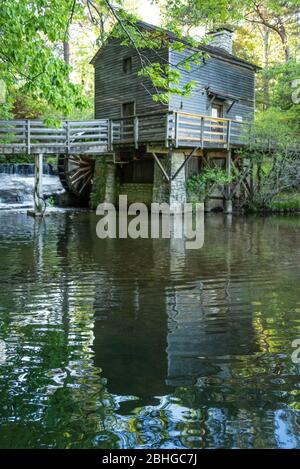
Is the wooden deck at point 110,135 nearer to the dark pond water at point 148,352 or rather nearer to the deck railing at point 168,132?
the deck railing at point 168,132

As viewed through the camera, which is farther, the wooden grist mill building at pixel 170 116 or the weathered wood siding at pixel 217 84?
the weathered wood siding at pixel 217 84

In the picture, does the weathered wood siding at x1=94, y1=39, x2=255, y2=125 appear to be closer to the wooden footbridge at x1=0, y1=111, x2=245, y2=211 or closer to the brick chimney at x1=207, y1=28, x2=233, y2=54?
the wooden footbridge at x1=0, y1=111, x2=245, y2=211

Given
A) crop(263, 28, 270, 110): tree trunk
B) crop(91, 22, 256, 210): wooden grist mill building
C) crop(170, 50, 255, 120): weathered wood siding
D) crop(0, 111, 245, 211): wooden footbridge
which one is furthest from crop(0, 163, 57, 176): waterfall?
crop(263, 28, 270, 110): tree trunk

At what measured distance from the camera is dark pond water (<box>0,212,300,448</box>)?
10.1 feet

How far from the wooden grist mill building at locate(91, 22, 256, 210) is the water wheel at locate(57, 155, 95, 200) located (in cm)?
223

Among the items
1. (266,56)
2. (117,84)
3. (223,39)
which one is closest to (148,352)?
(117,84)

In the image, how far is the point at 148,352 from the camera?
4.41 meters

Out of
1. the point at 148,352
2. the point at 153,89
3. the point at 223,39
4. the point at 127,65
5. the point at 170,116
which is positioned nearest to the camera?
the point at 148,352

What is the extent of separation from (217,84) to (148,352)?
19.5 meters

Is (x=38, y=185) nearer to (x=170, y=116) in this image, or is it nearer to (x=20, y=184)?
(x=170, y=116)

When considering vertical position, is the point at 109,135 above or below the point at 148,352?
above

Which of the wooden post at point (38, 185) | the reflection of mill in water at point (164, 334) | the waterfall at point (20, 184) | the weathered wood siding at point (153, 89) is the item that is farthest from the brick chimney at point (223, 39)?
the reflection of mill in water at point (164, 334)

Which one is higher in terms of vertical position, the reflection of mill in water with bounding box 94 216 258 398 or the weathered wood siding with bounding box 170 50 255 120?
the weathered wood siding with bounding box 170 50 255 120

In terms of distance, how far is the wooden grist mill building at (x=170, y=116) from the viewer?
18.2 meters
